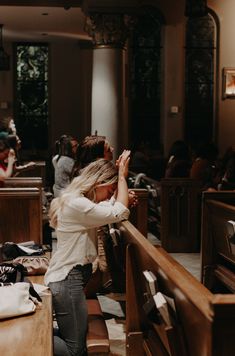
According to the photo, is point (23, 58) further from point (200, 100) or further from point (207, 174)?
point (207, 174)

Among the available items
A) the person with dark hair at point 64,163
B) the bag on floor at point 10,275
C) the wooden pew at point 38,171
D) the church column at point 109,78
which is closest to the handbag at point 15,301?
the bag on floor at point 10,275

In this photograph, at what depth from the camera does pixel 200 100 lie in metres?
18.1

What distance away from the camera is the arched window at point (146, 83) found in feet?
58.7

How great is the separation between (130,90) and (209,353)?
15.9 meters

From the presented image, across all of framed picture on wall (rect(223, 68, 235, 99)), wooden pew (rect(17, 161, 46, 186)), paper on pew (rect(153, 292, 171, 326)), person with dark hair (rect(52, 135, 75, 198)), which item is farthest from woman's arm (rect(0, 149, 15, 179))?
framed picture on wall (rect(223, 68, 235, 99))

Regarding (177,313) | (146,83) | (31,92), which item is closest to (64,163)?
(177,313)

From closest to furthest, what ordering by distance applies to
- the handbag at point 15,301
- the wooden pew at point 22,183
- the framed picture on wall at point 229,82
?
the handbag at point 15,301 → the wooden pew at point 22,183 → the framed picture on wall at point 229,82

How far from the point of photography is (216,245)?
6.34 m

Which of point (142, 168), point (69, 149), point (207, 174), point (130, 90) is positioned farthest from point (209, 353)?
point (130, 90)

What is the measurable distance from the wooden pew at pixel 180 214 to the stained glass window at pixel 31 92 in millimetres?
10480

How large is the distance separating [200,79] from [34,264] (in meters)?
14.2

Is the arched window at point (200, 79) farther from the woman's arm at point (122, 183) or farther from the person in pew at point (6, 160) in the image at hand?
the woman's arm at point (122, 183)

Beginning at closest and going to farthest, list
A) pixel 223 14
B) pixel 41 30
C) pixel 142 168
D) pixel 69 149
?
pixel 69 149 → pixel 142 168 → pixel 41 30 → pixel 223 14

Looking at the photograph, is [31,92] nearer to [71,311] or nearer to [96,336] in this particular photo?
[96,336]
